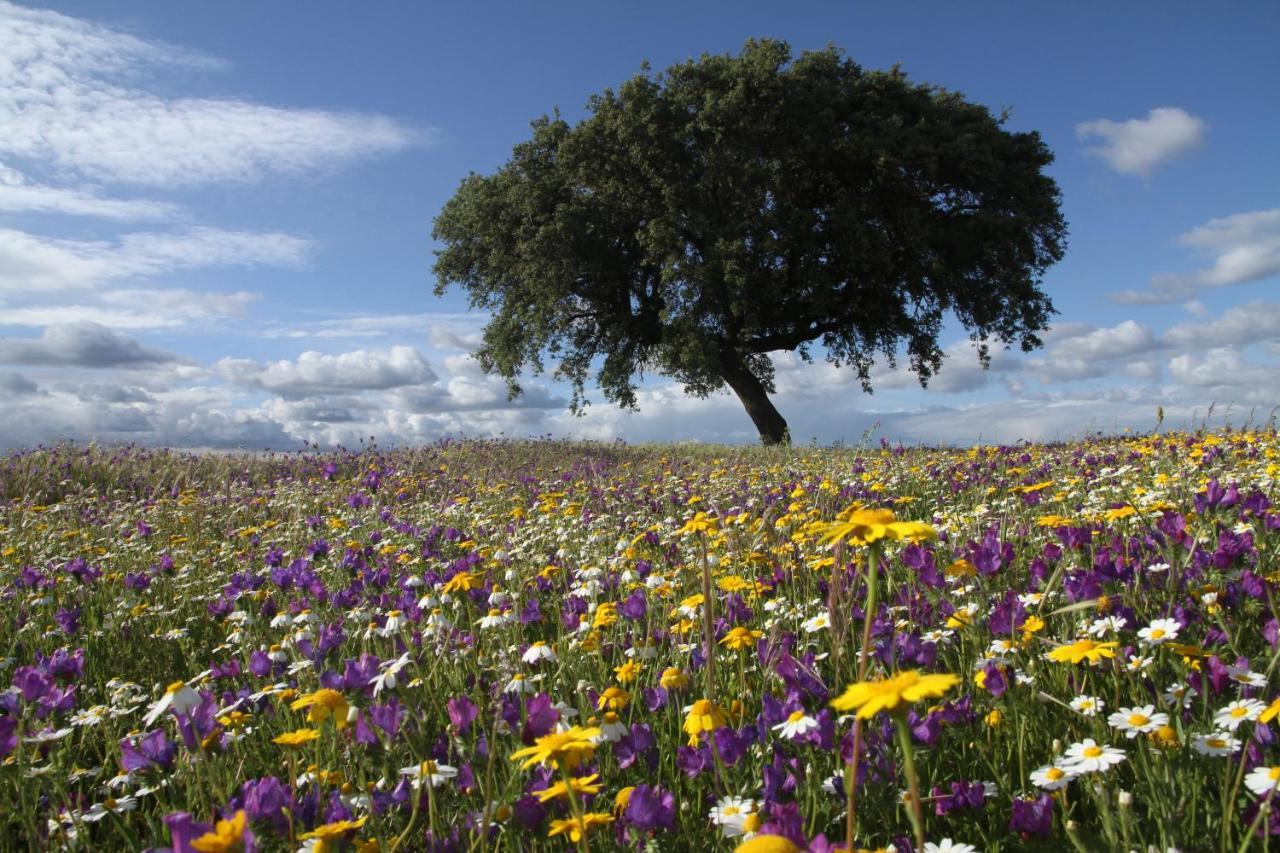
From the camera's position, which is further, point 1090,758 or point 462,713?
point 462,713

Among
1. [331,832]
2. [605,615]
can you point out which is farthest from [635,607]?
[331,832]

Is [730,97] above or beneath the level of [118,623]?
above

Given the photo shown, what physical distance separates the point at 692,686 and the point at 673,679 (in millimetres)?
379

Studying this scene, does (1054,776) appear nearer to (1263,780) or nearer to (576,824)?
(1263,780)

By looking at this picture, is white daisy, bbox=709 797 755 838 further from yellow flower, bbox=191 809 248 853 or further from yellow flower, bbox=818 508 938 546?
yellow flower, bbox=191 809 248 853

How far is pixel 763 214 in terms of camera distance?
2112cm

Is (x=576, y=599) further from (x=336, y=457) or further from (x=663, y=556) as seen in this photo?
(x=336, y=457)

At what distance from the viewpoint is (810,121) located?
2083cm

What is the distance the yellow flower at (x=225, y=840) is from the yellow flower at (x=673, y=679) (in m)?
1.36

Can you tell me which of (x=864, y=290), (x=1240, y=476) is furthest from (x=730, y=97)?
(x=1240, y=476)

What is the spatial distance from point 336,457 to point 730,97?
12.5 metres

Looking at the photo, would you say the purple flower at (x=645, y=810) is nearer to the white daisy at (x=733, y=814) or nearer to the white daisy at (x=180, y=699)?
the white daisy at (x=733, y=814)

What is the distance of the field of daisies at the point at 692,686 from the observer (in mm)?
1805

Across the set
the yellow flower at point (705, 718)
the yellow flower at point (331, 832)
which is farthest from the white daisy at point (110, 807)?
the yellow flower at point (705, 718)
